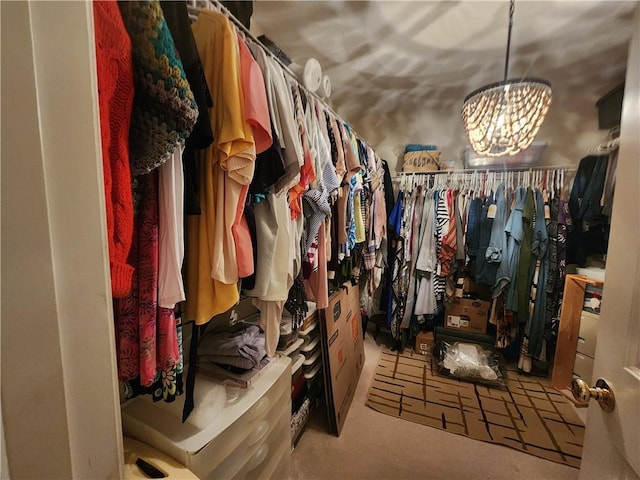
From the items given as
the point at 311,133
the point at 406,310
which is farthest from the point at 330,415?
the point at 311,133

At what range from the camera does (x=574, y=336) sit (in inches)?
68.4

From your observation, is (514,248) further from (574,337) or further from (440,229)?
(574,337)

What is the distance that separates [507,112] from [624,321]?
2.46 feet

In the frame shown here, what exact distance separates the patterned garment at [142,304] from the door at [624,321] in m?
0.89

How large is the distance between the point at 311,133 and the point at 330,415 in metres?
1.47

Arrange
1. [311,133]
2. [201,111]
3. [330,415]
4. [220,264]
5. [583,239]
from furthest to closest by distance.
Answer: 1. [583,239]
2. [330,415]
3. [311,133]
4. [220,264]
5. [201,111]

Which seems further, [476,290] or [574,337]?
[476,290]

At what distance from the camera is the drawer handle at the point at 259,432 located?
808 mm

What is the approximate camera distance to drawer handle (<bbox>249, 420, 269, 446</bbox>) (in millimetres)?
808

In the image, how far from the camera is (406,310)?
85.9 inches

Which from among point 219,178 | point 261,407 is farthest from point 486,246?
point 219,178

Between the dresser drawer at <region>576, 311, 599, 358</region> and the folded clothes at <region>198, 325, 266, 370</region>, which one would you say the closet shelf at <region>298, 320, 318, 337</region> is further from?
the dresser drawer at <region>576, 311, 599, 358</region>

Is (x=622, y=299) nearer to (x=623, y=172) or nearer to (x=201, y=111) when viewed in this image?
(x=623, y=172)

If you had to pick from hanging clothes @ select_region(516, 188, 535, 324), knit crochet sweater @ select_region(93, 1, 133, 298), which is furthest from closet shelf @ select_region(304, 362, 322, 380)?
hanging clothes @ select_region(516, 188, 535, 324)
